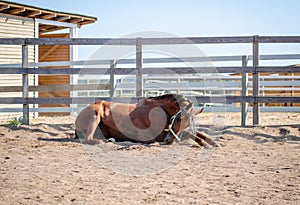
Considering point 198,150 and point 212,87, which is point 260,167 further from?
point 212,87

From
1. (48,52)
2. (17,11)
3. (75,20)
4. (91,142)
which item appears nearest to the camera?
(91,142)

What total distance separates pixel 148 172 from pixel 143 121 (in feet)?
7.28

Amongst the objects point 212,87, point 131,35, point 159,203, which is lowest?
point 159,203

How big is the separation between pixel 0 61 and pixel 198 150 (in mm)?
10952

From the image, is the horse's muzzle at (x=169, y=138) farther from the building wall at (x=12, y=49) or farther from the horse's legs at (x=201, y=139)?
the building wall at (x=12, y=49)

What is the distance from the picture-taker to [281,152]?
5.71 m

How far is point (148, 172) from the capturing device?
14.3 ft

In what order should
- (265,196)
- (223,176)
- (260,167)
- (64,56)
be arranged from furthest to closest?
(64,56) → (260,167) → (223,176) → (265,196)

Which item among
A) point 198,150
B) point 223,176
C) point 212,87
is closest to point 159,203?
point 223,176

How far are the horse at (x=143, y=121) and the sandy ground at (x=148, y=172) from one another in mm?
216

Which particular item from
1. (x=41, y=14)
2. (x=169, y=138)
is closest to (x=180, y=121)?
(x=169, y=138)

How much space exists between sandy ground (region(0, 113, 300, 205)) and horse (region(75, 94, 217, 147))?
8.5 inches

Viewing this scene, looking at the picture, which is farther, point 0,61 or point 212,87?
point 0,61

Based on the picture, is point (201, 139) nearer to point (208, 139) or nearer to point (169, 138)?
point (208, 139)
